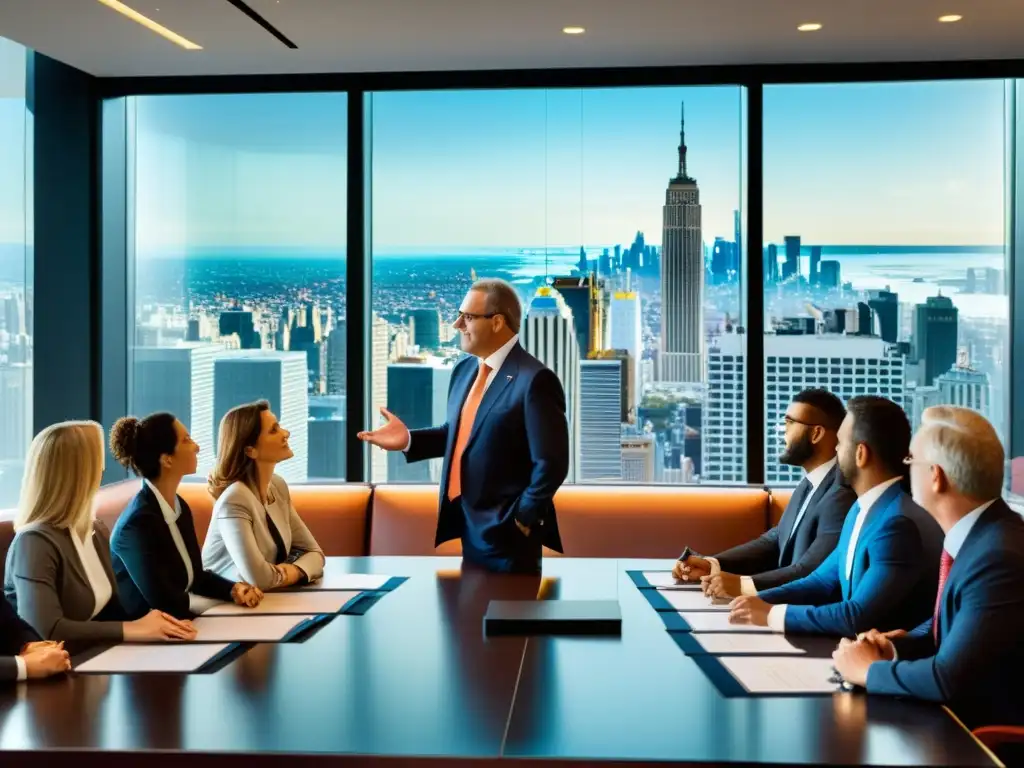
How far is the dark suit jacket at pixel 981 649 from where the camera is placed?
204 cm

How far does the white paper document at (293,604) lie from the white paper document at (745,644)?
988mm

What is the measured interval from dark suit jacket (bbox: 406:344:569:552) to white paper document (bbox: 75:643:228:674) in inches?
54.9

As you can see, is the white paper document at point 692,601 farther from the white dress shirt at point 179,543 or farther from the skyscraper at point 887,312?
the skyscraper at point 887,312

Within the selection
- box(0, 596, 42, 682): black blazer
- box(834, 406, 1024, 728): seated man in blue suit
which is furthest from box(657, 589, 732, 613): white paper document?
box(0, 596, 42, 682): black blazer

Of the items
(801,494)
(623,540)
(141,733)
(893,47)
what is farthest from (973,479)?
(893,47)

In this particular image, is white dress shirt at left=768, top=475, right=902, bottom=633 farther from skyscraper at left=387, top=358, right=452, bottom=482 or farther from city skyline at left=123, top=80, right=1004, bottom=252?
skyscraper at left=387, top=358, right=452, bottom=482

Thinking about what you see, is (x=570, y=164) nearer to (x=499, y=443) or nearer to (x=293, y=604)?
(x=499, y=443)

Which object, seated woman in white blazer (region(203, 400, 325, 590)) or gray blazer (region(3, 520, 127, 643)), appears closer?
gray blazer (region(3, 520, 127, 643))

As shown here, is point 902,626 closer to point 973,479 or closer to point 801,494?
point 973,479

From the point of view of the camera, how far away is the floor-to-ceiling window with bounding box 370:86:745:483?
18.1 feet

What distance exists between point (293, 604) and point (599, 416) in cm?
283

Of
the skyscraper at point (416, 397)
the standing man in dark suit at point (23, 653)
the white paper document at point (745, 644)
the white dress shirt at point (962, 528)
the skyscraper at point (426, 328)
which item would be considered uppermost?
the skyscraper at point (426, 328)

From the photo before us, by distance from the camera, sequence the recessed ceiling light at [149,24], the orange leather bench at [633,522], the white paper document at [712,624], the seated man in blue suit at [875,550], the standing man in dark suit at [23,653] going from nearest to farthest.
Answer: the standing man in dark suit at [23,653], the seated man in blue suit at [875,550], the white paper document at [712,624], the recessed ceiling light at [149,24], the orange leather bench at [633,522]

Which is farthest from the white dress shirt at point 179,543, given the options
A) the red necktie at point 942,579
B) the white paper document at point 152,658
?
the red necktie at point 942,579
